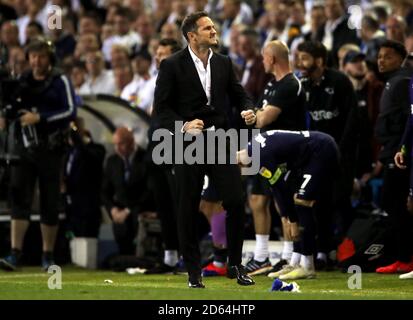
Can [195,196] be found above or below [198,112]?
below

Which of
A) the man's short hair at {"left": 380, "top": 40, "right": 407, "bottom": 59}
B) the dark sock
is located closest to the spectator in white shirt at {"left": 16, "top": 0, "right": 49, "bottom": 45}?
the dark sock

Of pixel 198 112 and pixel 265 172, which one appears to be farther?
pixel 265 172

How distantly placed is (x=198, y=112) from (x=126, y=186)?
5156 mm

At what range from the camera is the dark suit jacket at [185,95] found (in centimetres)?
1031

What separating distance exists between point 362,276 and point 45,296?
406 cm

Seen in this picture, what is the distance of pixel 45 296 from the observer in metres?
9.17

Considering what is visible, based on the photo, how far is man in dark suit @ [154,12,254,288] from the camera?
10219 millimetres

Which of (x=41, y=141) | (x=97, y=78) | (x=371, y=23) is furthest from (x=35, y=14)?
(x=371, y=23)

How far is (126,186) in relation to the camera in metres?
15.4

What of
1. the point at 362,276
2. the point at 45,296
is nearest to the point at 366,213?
the point at 362,276

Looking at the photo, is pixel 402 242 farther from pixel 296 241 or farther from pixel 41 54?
pixel 41 54

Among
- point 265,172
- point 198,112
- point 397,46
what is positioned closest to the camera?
point 198,112

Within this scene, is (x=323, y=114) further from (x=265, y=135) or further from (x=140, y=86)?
(x=140, y=86)

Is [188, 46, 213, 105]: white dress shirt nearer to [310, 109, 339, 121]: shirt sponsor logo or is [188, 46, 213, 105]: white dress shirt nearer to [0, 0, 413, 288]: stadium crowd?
[0, 0, 413, 288]: stadium crowd
